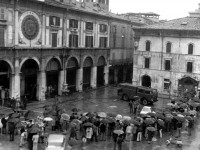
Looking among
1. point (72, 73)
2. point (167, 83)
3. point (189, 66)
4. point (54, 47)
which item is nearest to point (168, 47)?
point (189, 66)

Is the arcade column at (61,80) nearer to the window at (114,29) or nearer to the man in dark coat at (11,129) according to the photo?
the window at (114,29)

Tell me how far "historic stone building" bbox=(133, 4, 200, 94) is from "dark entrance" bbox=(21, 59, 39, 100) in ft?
60.4

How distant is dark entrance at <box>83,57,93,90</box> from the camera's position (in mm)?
51625

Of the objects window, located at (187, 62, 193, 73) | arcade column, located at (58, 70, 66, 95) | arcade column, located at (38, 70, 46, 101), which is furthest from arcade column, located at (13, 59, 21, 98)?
window, located at (187, 62, 193, 73)

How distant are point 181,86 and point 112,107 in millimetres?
14659

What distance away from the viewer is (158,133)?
94.6 feet

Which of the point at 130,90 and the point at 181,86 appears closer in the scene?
the point at 130,90

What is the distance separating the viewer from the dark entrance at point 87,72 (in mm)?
51625

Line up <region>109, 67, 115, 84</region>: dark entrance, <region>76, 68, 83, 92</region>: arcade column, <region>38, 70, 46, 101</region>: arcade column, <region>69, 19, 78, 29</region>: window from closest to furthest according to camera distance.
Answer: <region>38, 70, 46, 101</region>: arcade column
<region>69, 19, 78, 29</region>: window
<region>76, 68, 83, 92</region>: arcade column
<region>109, 67, 115, 84</region>: dark entrance

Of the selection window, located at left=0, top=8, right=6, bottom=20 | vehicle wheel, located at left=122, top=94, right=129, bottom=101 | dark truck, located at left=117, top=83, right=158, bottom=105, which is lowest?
vehicle wheel, located at left=122, top=94, right=129, bottom=101

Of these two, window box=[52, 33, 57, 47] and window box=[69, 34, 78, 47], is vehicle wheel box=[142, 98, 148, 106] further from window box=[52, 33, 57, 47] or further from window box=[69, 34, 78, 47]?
window box=[52, 33, 57, 47]

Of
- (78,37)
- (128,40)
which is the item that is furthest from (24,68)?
(128,40)

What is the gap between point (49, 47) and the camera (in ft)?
138

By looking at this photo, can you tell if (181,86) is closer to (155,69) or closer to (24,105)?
(155,69)
